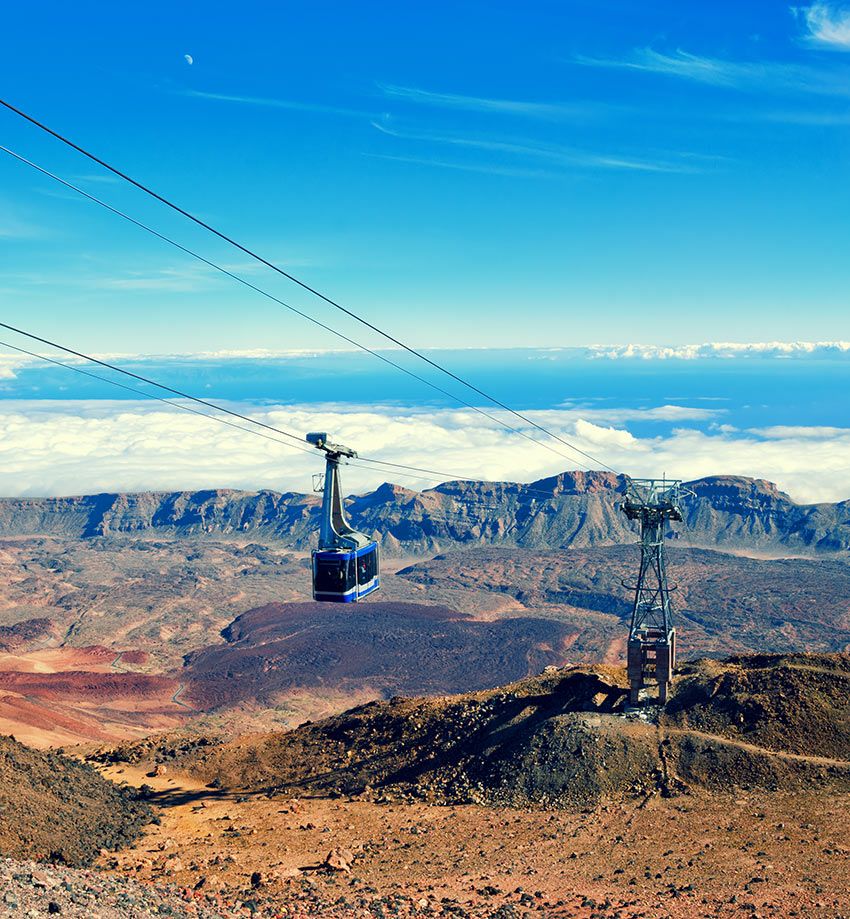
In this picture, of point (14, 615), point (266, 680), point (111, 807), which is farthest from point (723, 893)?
point (14, 615)

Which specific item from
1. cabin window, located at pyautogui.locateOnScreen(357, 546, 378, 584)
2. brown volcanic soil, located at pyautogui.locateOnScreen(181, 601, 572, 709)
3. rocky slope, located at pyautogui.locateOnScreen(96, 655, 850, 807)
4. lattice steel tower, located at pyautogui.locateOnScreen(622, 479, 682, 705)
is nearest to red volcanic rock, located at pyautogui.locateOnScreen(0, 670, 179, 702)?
brown volcanic soil, located at pyautogui.locateOnScreen(181, 601, 572, 709)

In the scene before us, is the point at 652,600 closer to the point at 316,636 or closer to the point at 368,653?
the point at 368,653

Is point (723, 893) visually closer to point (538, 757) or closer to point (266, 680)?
point (538, 757)

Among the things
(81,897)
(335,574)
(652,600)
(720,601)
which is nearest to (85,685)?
(652,600)

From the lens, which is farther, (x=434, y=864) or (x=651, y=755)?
(x=651, y=755)

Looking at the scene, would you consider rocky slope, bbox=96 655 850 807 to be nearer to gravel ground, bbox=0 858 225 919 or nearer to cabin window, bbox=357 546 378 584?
cabin window, bbox=357 546 378 584
